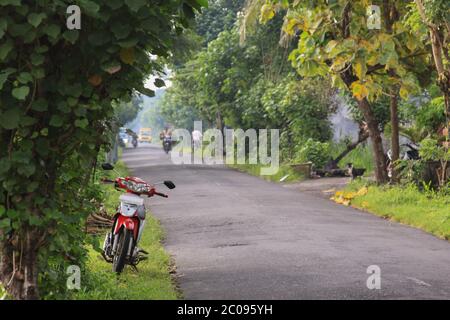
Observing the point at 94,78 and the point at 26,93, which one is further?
the point at 94,78

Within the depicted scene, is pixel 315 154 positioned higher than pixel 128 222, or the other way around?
pixel 315 154

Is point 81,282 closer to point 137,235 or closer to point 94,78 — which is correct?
point 137,235

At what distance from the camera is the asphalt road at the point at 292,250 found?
9109 mm

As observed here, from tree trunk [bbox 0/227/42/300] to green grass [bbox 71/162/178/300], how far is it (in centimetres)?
70

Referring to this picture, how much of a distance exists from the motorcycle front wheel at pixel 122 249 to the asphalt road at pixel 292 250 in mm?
733

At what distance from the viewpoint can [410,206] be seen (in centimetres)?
1730

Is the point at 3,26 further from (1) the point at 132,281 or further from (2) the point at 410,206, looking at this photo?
(2) the point at 410,206

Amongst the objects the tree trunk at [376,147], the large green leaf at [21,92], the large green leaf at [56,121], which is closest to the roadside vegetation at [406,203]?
the tree trunk at [376,147]

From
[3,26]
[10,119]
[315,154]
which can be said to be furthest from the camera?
[315,154]

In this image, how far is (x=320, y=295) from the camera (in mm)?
8609

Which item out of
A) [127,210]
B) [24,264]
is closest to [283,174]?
[127,210]

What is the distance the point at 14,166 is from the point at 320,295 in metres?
3.32

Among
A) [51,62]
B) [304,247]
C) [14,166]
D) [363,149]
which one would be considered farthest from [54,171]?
[363,149]

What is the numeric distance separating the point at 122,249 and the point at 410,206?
29.3ft
